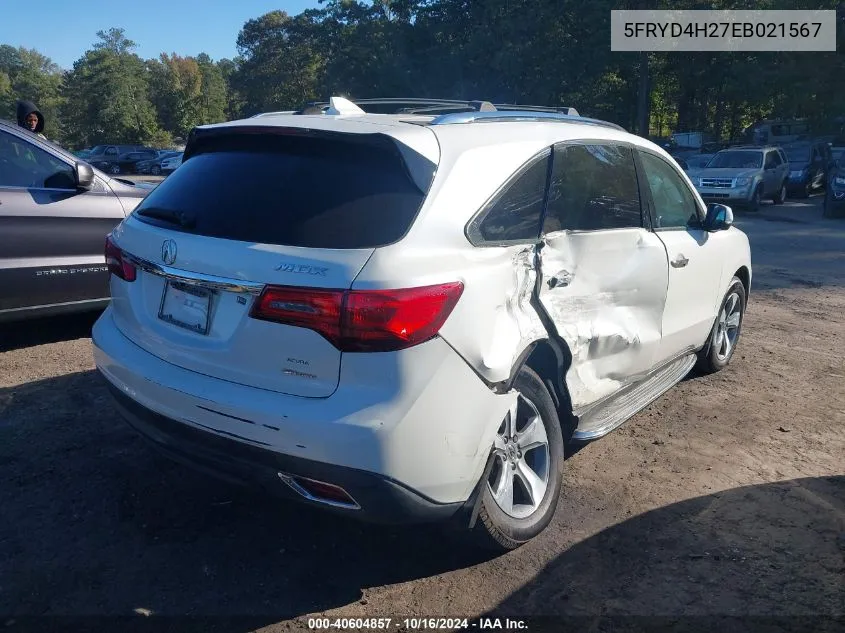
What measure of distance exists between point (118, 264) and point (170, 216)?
43 cm

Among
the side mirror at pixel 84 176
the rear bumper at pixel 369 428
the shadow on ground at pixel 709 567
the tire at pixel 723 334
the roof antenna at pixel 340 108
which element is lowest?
the shadow on ground at pixel 709 567

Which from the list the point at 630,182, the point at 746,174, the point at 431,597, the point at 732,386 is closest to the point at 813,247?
the point at 746,174

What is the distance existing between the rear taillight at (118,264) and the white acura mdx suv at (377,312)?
0.05 feet

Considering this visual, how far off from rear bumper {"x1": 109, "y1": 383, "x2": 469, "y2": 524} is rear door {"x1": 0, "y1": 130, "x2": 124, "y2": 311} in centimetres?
307

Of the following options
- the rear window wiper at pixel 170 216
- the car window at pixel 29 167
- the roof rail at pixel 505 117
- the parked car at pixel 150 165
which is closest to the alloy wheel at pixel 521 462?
the roof rail at pixel 505 117

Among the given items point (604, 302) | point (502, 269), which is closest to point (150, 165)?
point (604, 302)

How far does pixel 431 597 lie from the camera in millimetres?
2881

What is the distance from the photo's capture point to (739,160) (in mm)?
20453

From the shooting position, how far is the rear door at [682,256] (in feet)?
14.3

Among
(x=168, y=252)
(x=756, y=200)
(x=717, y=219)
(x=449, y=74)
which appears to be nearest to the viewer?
(x=168, y=252)

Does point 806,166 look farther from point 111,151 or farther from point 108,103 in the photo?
point 108,103

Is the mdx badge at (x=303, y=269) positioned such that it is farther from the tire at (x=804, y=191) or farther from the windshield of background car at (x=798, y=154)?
the windshield of background car at (x=798, y=154)

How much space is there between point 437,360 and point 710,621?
4.55 ft

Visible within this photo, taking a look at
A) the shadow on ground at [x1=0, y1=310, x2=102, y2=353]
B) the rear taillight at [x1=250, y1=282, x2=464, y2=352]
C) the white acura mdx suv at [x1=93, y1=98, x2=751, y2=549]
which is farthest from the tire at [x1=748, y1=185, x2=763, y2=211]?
the rear taillight at [x1=250, y1=282, x2=464, y2=352]
